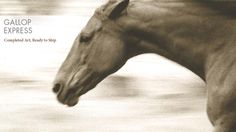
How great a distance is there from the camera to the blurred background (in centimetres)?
520

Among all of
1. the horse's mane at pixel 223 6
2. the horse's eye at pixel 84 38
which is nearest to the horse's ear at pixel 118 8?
the horse's eye at pixel 84 38

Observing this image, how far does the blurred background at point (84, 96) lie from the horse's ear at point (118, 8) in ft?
5.66

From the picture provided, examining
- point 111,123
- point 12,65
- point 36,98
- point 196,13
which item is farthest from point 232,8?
point 12,65

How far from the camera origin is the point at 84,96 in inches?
224

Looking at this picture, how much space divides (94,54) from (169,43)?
0.34 m

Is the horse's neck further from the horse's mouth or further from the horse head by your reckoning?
the horse's mouth

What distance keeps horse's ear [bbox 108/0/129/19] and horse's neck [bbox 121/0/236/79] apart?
3cm

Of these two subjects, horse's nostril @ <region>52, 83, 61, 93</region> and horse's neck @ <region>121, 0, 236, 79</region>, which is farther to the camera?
horse's nostril @ <region>52, 83, 61, 93</region>

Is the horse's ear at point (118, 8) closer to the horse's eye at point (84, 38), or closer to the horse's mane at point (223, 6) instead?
the horse's eye at point (84, 38)

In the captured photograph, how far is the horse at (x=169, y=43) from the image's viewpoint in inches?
115

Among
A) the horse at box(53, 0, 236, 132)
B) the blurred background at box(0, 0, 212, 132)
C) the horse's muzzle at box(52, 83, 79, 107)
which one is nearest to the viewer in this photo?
the horse at box(53, 0, 236, 132)

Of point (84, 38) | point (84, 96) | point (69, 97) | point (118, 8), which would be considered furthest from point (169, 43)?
point (84, 96)

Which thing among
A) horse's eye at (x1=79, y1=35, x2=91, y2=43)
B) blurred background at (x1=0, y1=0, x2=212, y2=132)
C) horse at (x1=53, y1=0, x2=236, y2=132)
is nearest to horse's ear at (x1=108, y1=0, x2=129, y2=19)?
horse at (x1=53, y1=0, x2=236, y2=132)

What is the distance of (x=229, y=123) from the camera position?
2914mm
